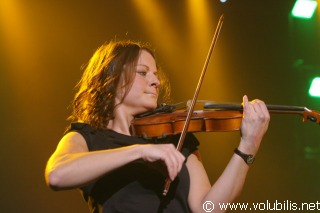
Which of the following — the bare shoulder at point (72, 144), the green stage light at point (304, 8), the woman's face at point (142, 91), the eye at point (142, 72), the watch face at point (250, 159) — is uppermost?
the green stage light at point (304, 8)

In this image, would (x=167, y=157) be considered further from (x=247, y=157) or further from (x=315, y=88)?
(x=315, y=88)

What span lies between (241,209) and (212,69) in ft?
3.43

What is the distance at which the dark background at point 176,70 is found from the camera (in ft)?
7.86

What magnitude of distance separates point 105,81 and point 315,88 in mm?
2002

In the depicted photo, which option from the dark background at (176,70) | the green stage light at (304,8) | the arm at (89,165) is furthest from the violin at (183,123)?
the green stage light at (304,8)

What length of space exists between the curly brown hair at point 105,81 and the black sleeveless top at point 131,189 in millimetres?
131

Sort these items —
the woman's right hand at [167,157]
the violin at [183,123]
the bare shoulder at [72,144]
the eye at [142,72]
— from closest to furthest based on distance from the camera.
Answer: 1. the woman's right hand at [167,157]
2. the bare shoulder at [72,144]
3. the violin at [183,123]
4. the eye at [142,72]

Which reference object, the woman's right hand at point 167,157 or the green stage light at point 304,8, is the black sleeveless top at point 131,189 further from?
the green stage light at point 304,8

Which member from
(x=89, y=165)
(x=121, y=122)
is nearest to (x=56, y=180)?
(x=89, y=165)

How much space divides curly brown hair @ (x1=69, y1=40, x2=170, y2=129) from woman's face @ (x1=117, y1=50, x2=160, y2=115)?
0.07 ft

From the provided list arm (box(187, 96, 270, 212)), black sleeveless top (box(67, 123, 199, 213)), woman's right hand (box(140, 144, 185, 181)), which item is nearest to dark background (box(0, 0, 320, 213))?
black sleeveless top (box(67, 123, 199, 213))

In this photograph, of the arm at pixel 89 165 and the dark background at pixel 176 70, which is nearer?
the arm at pixel 89 165

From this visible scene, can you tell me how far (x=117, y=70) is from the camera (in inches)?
63.8

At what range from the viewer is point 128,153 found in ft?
3.63
